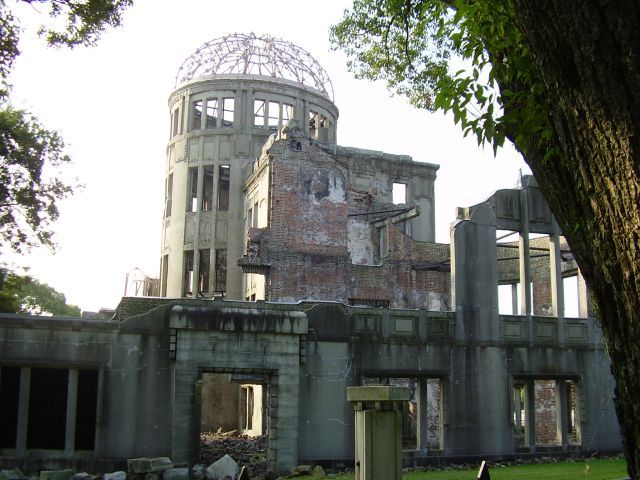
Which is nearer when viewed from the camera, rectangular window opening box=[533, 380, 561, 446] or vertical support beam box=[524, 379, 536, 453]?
vertical support beam box=[524, 379, 536, 453]

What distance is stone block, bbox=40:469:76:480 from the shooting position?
14631mm

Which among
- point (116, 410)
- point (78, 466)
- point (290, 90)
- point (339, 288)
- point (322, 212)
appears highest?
point (290, 90)

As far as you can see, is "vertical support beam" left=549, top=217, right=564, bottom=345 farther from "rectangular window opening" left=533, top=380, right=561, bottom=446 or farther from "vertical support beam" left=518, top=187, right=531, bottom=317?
"rectangular window opening" left=533, top=380, right=561, bottom=446

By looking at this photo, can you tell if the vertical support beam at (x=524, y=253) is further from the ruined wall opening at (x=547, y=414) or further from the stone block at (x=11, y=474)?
the stone block at (x=11, y=474)

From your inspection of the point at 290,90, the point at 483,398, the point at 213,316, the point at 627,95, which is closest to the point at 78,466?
the point at 213,316

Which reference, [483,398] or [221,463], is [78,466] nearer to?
[221,463]

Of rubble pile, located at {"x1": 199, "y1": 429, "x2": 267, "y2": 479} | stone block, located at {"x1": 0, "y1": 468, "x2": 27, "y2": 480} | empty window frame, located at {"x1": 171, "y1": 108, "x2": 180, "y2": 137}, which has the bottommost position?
rubble pile, located at {"x1": 199, "y1": 429, "x2": 267, "y2": 479}

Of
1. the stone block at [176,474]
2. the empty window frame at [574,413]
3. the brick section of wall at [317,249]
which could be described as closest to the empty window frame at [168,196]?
the brick section of wall at [317,249]

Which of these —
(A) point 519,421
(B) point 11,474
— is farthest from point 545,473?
(A) point 519,421

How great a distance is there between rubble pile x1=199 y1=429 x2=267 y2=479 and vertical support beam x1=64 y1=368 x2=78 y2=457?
10.9 feet

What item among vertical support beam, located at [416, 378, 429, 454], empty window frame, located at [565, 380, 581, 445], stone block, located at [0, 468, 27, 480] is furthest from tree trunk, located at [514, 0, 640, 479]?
empty window frame, located at [565, 380, 581, 445]

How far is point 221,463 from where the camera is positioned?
52.9 feet

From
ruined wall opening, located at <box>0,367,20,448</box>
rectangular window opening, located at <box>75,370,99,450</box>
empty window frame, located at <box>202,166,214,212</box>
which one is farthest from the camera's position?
empty window frame, located at <box>202,166,214,212</box>

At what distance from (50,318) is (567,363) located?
13.9 metres
